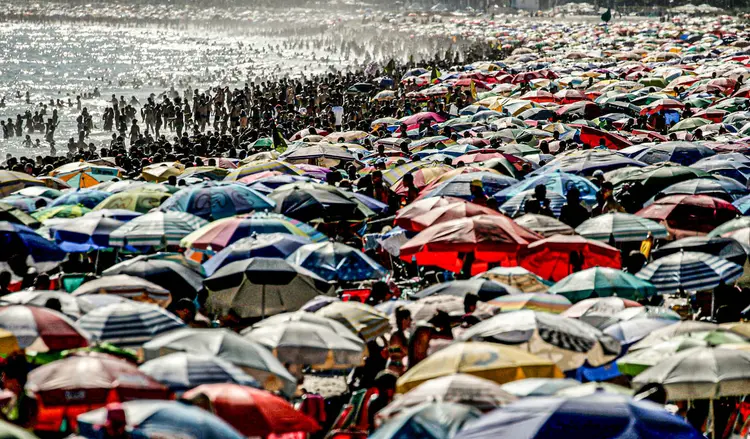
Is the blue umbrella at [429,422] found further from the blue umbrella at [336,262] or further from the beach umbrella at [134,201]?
the beach umbrella at [134,201]

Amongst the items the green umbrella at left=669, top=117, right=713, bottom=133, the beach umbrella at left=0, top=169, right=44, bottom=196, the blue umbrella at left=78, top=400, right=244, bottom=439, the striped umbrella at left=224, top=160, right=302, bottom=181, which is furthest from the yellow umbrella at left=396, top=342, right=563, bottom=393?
the green umbrella at left=669, top=117, right=713, bottom=133

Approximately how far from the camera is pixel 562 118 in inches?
1137

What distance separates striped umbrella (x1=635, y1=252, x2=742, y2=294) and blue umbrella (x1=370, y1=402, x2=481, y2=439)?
5.45 meters

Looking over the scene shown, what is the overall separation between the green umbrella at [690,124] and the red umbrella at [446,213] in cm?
1256

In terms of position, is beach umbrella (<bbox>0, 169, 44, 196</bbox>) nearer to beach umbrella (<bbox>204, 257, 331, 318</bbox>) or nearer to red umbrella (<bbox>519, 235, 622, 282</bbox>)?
beach umbrella (<bbox>204, 257, 331, 318</bbox>)

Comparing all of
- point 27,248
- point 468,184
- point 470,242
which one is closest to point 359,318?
point 470,242

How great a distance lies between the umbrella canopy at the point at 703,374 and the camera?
8.31 m

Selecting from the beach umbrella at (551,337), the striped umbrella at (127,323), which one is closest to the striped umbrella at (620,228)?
the beach umbrella at (551,337)

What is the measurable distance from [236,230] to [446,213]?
2521 millimetres

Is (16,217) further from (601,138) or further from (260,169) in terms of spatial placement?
(601,138)

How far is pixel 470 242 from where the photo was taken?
44.3 ft

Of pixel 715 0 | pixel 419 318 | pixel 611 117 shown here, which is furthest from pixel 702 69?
pixel 715 0

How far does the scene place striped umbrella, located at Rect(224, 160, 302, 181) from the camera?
778 inches

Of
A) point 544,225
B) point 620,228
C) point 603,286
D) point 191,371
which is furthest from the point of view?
point 544,225
